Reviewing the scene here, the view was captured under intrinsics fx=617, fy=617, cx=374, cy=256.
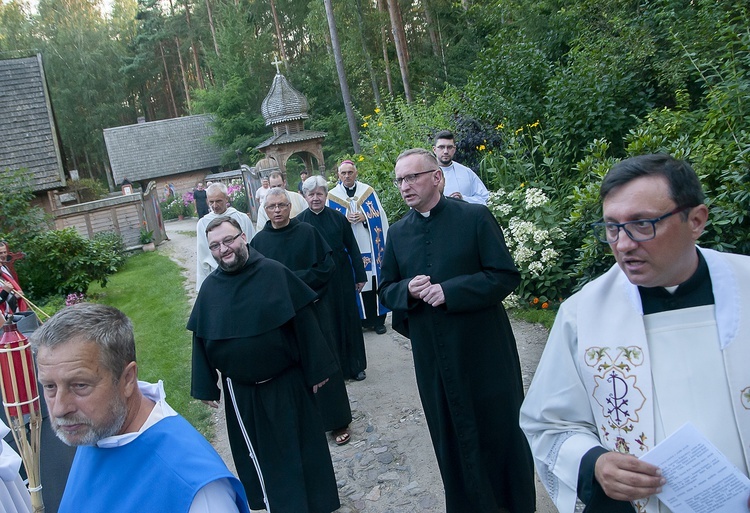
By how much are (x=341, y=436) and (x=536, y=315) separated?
3.11 metres

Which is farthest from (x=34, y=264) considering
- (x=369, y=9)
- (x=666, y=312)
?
(x=369, y=9)

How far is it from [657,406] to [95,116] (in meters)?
55.1

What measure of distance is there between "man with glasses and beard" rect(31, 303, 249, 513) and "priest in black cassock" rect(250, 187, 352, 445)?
325 cm

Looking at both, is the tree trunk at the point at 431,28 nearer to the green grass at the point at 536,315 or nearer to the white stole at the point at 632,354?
the green grass at the point at 536,315

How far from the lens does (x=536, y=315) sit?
7.36 m

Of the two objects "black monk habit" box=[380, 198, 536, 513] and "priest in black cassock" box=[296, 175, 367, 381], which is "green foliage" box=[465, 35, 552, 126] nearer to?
"priest in black cassock" box=[296, 175, 367, 381]

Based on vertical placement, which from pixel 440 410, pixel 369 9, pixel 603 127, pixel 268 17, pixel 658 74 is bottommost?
pixel 440 410

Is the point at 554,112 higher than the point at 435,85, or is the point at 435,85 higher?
the point at 435,85

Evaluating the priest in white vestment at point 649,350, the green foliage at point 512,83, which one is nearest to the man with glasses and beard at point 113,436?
the priest in white vestment at point 649,350

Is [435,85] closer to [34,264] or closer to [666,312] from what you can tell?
[34,264]

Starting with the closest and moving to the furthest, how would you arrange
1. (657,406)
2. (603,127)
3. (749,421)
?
(749,421) < (657,406) < (603,127)

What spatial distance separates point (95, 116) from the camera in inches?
1977

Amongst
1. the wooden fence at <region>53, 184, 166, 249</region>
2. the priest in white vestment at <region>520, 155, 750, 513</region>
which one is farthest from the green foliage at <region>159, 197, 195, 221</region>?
the priest in white vestment at <region>520, 155, 750, 513</region>

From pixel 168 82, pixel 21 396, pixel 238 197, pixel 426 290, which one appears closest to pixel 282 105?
pixel 238 197
